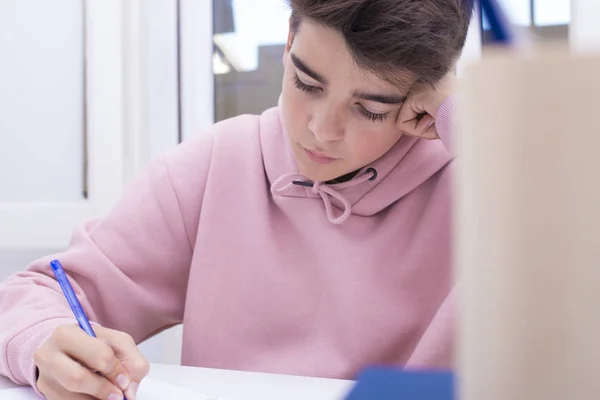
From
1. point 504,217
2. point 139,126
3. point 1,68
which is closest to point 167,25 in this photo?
point 139,126

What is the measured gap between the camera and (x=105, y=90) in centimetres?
145

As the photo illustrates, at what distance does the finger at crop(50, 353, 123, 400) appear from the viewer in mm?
571

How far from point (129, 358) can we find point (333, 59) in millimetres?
368

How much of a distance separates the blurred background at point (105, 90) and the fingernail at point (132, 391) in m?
0.92

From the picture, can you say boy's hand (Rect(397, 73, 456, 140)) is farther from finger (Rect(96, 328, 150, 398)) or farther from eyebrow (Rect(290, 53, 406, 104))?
finger (Rect(96, 328, 150, 398))

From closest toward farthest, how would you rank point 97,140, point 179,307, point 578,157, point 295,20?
point 578,157
point 295,20
point 179,307
point 97,140

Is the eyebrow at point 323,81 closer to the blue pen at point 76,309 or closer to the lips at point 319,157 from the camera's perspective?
the lips at point 319,157

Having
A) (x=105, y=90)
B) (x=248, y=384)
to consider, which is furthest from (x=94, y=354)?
(x=105, y=90)

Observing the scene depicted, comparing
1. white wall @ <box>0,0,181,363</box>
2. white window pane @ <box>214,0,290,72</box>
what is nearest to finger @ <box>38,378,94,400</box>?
white wall @ <box>0,0,181,363</box>

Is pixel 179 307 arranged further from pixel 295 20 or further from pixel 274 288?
pixel 295 20

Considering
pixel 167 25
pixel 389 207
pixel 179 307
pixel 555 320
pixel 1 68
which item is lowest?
pixel 179 307

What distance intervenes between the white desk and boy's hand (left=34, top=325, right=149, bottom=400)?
0.08 meters

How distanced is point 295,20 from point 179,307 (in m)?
0.48

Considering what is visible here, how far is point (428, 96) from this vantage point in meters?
0.76
